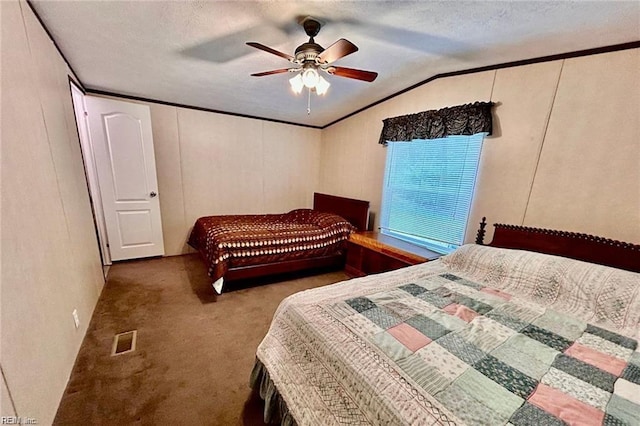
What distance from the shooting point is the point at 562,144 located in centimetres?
182

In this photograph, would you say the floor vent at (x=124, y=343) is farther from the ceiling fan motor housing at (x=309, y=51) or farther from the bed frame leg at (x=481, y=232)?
the bed frame leg at (x=481, y=232)

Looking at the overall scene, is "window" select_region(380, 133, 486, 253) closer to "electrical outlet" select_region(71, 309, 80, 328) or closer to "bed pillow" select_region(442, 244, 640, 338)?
"bed pillow" select_region(442, 244, 640, 338)

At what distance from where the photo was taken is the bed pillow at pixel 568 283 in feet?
4.28

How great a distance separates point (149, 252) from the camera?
139 inches

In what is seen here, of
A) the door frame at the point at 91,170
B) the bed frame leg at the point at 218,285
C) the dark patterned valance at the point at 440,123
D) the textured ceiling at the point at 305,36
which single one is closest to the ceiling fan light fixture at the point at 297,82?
the textured ceiling at the point at 305,36

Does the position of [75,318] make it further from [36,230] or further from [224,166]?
[224,166]

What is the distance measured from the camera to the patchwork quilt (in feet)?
2.58

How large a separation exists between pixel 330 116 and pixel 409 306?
11.2 feet

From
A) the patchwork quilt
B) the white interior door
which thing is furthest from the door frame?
the patchwork quilt

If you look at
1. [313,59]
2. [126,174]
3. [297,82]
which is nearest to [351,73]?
[313,59]

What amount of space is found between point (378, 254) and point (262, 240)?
1.37 metres

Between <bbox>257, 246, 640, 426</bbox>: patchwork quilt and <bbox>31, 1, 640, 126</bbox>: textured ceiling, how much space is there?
5.00 feet

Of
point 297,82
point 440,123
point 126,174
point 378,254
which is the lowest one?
point 378,254

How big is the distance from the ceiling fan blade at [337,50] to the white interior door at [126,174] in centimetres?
281
